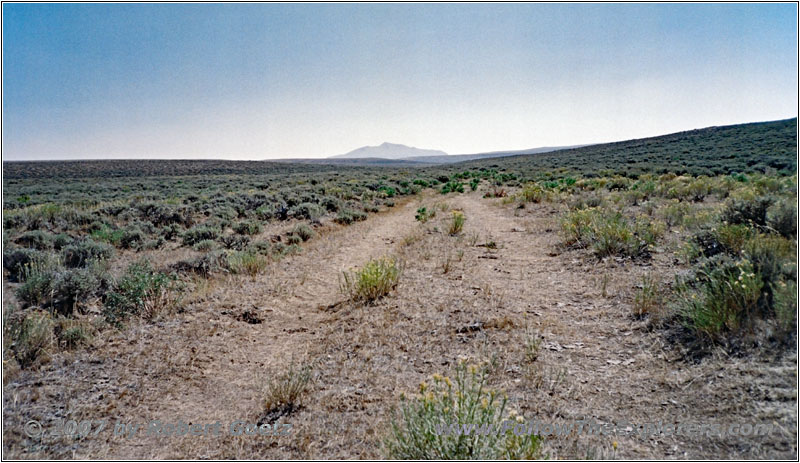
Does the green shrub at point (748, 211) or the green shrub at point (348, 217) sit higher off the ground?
the green shrub at point (748, 211)

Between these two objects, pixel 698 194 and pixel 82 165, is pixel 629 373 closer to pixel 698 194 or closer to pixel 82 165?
pixel 698 194

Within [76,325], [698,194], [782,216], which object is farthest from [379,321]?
[698,194]

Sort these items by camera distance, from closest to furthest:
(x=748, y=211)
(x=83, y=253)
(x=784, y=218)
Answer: (x=784, y=218), (x=748, y=211), (x=83, y=253)

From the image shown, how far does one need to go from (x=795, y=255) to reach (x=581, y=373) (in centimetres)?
261

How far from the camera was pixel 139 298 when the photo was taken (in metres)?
5.36

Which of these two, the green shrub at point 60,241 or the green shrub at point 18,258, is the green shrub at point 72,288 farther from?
the green shrub at point 60,241

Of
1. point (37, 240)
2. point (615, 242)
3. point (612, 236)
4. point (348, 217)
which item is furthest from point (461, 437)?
point (348, 217)

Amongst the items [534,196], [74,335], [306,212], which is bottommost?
[74,335]

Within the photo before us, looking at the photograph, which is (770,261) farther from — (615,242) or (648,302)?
(615,242)

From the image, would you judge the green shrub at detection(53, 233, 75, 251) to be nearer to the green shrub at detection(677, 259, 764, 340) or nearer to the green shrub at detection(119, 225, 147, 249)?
the green shrub at detection(119, 225, 147, 249)

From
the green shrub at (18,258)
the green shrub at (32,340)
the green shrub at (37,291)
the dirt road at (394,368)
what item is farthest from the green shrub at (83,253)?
the green shrub at (32,340)

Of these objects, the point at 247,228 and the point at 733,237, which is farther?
the point at 247,228

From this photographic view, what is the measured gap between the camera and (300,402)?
11.3 feet

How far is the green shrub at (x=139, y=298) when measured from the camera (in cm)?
516
